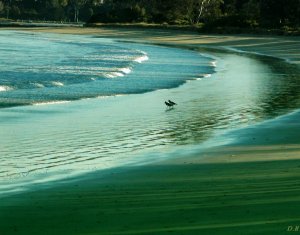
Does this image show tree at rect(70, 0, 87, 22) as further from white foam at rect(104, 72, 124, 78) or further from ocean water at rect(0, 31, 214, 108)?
white foam at rect(104, 72, 124, 78)

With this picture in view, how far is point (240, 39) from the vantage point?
201 feet

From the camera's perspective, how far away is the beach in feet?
22.3

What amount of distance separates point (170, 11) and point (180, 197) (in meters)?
88.8

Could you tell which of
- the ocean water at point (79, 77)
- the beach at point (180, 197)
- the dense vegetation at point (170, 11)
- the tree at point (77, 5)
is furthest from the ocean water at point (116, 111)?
the tree at point (77, 5)

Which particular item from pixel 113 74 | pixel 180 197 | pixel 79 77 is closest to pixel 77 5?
pixel 113 74

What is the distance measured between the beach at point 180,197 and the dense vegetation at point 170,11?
58.9 metres

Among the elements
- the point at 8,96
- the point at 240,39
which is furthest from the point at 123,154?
the point at 240,39

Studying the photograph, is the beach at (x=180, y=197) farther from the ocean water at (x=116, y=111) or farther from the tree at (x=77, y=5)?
the tree at (x=77, y=5)

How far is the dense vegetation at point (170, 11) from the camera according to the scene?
69.1m

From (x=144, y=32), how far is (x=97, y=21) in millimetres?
23483

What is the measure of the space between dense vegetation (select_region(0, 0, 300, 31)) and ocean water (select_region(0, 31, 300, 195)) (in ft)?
123

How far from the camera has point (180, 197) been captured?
7.94 meters

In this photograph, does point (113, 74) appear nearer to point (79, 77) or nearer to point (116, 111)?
point (79, 77)

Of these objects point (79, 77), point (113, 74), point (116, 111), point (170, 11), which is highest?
point (116, 111)
